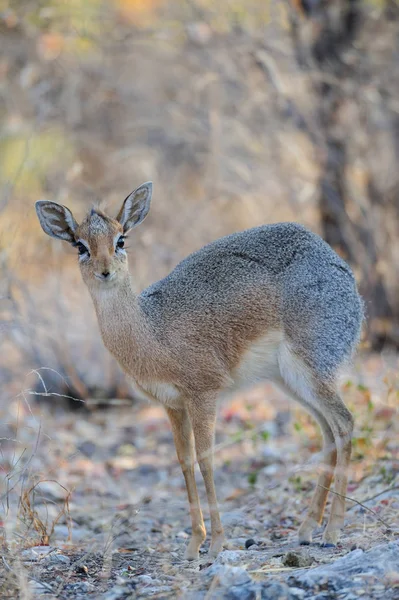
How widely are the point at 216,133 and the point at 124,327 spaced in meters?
4.32

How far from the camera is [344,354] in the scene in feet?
18.5

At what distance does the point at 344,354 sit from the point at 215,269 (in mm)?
993

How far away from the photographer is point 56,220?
5527 millimetres

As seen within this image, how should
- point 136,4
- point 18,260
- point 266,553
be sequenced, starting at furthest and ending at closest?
1. point 136,4
2. point 18,260
3. point 266,553

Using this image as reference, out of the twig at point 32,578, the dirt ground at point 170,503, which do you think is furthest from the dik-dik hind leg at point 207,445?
the twig at point 32,578

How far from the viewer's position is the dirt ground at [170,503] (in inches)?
172

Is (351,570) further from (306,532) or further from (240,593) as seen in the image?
(306,532)

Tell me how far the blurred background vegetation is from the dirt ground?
39.8 inches

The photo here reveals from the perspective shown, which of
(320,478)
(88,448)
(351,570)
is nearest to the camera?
(351,570)

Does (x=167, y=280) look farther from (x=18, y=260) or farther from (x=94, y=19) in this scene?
(x=94, y=19)

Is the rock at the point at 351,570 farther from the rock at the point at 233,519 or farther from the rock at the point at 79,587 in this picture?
the rock at the point at 233,519

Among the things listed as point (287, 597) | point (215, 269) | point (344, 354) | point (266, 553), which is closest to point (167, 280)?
point (215, 269)

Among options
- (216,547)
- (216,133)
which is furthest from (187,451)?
(216,133)

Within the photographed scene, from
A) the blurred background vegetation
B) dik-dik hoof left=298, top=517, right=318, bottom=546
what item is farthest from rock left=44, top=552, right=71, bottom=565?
the blurred background vegetation
